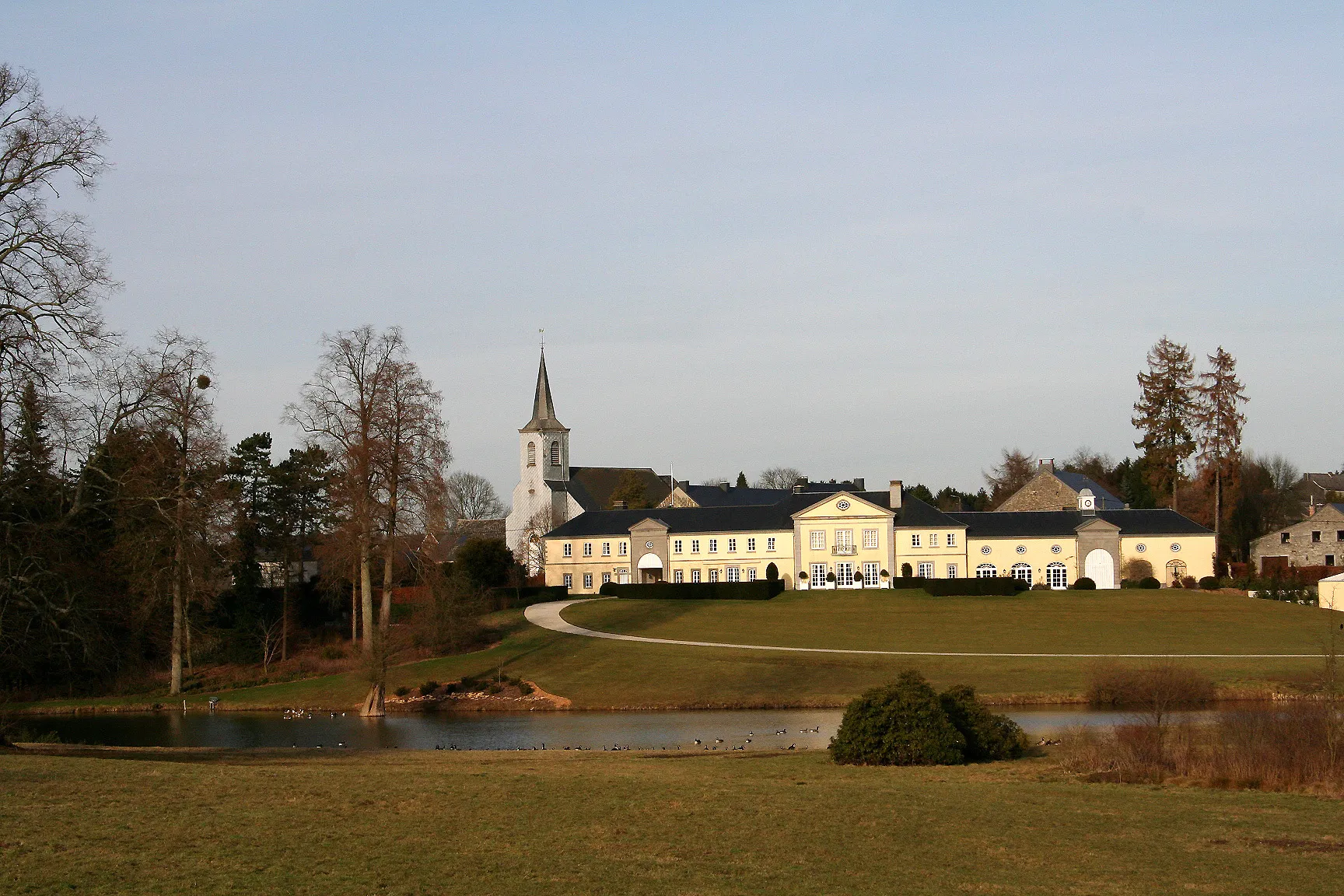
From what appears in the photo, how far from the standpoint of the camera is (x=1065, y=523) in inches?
2419

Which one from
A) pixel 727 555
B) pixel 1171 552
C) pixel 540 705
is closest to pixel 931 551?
pixel 727 555

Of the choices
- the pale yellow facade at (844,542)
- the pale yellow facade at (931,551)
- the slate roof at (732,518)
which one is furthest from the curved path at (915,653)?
the pale yellow facade at (931,551)

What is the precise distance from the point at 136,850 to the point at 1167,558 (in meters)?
56.7

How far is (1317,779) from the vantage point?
15.0 meters

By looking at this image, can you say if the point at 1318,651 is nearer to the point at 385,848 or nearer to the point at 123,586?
the point at 385,848

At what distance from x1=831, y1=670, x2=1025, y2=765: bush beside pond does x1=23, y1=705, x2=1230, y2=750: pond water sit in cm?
454

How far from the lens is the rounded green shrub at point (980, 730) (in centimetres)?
1962

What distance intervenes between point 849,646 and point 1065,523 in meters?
22.6

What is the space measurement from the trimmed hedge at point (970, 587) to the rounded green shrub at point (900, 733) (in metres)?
37.3

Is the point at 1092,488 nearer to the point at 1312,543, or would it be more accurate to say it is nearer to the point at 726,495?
the point at 1312,543

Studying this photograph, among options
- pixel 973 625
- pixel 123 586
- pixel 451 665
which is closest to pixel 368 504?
pixel 451 665

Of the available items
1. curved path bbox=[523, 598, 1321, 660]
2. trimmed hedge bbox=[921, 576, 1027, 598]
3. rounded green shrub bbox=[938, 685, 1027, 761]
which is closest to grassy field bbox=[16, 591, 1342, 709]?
curved path bbox=[523, 598, 1321, 660]

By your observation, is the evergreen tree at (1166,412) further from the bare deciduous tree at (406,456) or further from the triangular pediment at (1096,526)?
the bare deciduous tree at (406,456)

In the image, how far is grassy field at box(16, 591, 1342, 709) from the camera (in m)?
35.7
